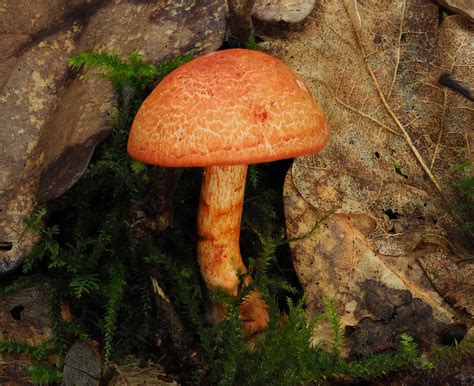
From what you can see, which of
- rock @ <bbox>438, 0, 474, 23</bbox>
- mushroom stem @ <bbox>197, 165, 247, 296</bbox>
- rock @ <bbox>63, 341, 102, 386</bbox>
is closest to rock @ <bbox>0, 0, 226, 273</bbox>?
rock @ <bbox>63, 341, 102, 386</bbox>

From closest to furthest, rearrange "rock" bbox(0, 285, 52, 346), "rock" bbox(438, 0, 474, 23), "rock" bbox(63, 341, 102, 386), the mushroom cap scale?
the mushroom cap scale, "rock" bbox(63, 341, 102, 386), "rock" bbox(0, 285, 52, 346), "rock" bbox(438, 0, 474, 23)

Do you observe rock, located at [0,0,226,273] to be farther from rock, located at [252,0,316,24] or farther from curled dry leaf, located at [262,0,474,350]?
curled dry leaf, located at [262,0,474,350]

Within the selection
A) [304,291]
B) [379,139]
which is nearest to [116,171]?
[304,291]

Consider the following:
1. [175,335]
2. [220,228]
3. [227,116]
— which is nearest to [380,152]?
[220,228]

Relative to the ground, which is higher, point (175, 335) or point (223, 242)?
point (223, 242)

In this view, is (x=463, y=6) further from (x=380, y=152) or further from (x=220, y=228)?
(x=220, y=228)

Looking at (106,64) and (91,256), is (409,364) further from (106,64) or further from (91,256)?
(106,64)
